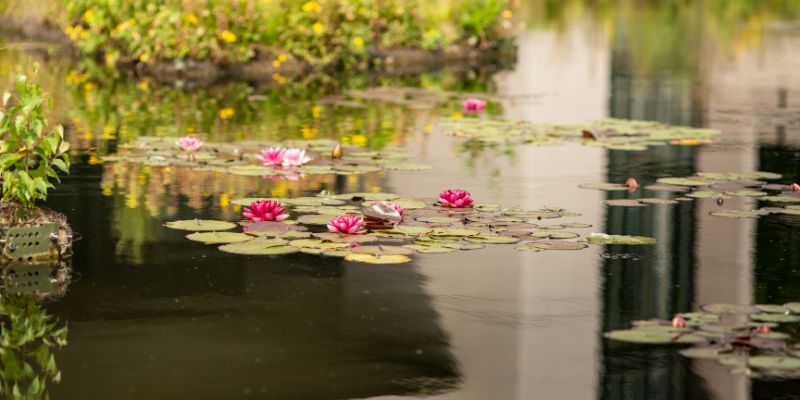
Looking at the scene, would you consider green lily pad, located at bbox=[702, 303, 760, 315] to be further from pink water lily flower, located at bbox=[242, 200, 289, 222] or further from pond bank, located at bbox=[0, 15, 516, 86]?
pond bank, located at bbox=[0, 15, 516, 86]

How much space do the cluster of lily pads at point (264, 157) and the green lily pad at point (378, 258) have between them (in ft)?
9.26

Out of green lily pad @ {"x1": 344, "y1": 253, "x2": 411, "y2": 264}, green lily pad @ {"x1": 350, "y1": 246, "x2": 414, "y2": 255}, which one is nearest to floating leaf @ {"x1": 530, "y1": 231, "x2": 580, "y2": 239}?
green lily pad @ {"x1": 350, "y1": 246, "x2": 414, "y2": 255}

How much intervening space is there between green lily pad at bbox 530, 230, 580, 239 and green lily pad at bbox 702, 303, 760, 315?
1701 millimetres

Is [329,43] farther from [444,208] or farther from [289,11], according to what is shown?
[444,208]

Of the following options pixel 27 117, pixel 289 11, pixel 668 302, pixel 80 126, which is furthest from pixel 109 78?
pixel 668 302

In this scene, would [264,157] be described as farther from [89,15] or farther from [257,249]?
[89,15]

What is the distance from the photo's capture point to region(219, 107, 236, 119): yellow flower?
14188 millimetres

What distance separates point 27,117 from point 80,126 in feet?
20.3

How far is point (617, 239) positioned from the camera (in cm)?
793

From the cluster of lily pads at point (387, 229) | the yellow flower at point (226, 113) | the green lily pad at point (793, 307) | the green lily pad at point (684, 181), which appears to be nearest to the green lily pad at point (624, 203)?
the cluster of lily pads at point (387, 229)

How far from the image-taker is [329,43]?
20.7m

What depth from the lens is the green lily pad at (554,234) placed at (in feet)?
26.3

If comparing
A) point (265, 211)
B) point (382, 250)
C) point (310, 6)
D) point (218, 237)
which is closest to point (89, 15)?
point (310, 6)

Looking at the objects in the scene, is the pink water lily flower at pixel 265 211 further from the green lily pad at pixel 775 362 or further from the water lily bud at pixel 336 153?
the green lily pad at pixel 775 362
